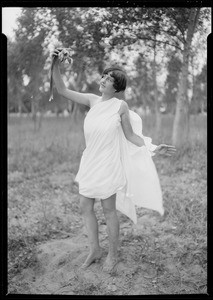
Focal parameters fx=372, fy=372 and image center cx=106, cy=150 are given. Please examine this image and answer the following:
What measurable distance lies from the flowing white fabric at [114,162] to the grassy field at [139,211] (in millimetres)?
786

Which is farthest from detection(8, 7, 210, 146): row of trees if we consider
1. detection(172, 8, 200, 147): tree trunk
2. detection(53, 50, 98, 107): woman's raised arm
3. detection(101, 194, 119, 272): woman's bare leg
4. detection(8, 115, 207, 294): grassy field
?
detection(8, 115, 207, 294): grassy field

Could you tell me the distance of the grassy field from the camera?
3473 millimetres

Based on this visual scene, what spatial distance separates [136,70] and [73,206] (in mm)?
2097

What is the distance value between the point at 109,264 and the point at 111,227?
0.34 m

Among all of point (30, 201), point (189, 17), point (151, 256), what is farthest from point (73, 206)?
point (189, 17)

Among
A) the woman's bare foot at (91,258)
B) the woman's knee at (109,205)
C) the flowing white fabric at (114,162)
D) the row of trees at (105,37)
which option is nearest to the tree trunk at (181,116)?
the row of trees at (105,37)

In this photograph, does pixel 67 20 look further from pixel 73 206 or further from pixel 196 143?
pixel 196 143

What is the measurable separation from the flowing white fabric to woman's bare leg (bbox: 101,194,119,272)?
0.12 metres

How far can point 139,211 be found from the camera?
504cm

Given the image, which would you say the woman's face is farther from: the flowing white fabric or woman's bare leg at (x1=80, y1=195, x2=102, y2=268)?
woman's bare leg at (x1=80, y1=195, x2=102, y2=268)

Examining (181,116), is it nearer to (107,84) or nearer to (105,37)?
(105,37)

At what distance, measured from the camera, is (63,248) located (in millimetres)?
3795

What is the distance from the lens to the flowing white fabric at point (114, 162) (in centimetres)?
304

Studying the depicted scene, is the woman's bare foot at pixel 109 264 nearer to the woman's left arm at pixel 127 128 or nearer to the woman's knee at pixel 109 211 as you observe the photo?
the woman's knee at pixel 109 211
